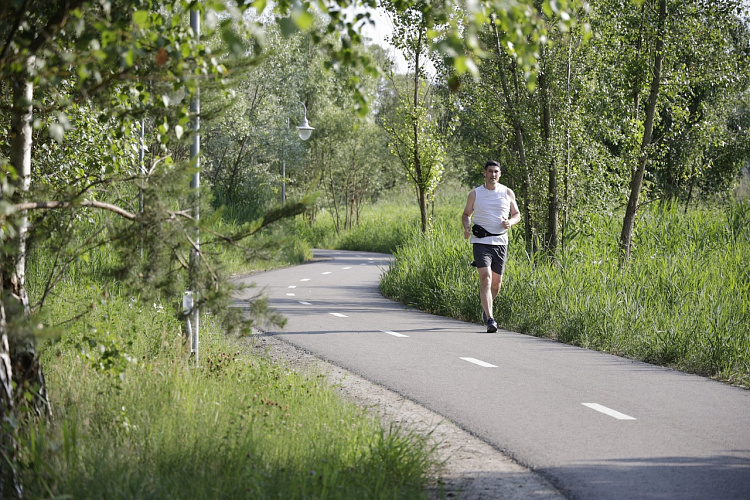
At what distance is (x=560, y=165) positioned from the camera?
14531 mm

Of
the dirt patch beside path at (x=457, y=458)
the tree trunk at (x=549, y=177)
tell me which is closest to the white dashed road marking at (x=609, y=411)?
the dirt patch beside path at (x=457, y=458)

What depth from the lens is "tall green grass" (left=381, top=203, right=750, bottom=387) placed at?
28.9 feet

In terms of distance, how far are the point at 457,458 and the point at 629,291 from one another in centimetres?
661

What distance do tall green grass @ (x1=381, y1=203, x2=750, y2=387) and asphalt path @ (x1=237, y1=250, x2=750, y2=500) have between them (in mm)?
473

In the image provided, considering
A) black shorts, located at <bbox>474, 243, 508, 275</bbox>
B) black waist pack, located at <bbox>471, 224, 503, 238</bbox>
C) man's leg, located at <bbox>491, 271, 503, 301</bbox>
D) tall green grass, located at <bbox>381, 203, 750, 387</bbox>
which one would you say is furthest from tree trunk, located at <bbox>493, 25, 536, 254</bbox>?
black waist pack, located at <bbox>471, 224, 503, 238</bbox>

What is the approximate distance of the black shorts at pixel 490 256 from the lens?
1069 centimetres

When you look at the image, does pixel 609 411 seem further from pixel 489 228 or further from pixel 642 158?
pixel 642 158

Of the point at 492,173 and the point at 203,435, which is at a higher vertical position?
the point at 492,173

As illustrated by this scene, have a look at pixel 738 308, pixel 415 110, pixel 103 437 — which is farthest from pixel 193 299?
pixel 415 110

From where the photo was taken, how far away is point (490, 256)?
10.8 m

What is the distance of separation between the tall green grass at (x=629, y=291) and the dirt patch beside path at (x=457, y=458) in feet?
11.0

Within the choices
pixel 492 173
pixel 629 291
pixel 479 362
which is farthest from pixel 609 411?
pixel 629 291

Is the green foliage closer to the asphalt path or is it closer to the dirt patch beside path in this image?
the dirt patch beside path

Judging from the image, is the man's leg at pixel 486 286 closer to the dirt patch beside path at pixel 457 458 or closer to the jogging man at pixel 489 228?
the jogging man at pixel 489 228
